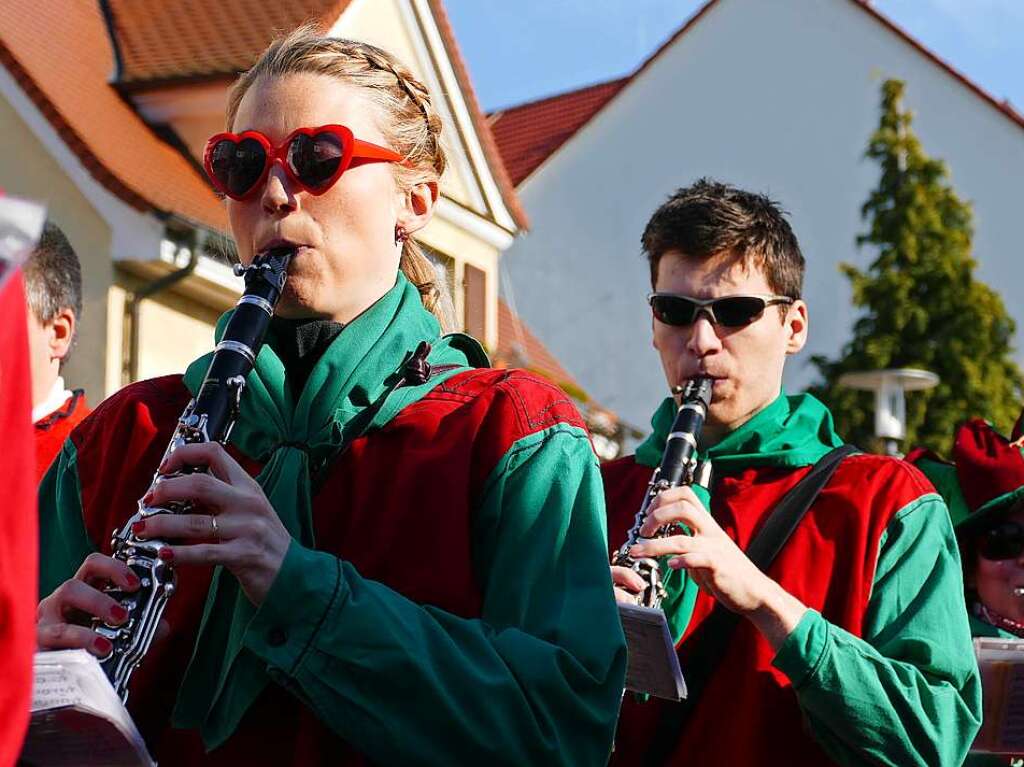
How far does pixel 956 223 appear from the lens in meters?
22.6

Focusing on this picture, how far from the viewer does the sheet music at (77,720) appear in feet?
6.62

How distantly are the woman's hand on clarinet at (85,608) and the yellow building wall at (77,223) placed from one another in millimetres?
11581

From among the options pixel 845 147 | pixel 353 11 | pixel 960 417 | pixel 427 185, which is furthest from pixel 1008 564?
pixel 845 147

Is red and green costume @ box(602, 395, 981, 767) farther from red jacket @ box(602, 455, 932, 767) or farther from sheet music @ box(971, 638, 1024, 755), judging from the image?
sheet music @ box(971, 638, 1024, 755)

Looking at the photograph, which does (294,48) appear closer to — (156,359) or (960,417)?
(156,359)

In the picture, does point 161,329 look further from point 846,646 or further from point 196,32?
point 846,646

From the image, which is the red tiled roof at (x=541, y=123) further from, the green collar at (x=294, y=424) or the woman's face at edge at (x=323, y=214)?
the green collar at (x=294, y=424)

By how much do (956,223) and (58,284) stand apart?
63.9 ft

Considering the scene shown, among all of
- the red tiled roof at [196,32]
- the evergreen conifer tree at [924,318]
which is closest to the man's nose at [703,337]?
the red tiled roof at [196,32]

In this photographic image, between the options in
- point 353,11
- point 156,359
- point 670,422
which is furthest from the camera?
point 353,11

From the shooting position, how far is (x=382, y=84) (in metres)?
2.83

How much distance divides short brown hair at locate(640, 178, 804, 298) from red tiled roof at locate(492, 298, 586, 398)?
1607cm

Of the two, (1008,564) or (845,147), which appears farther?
(845,147)

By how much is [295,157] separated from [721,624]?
66.9 inches
